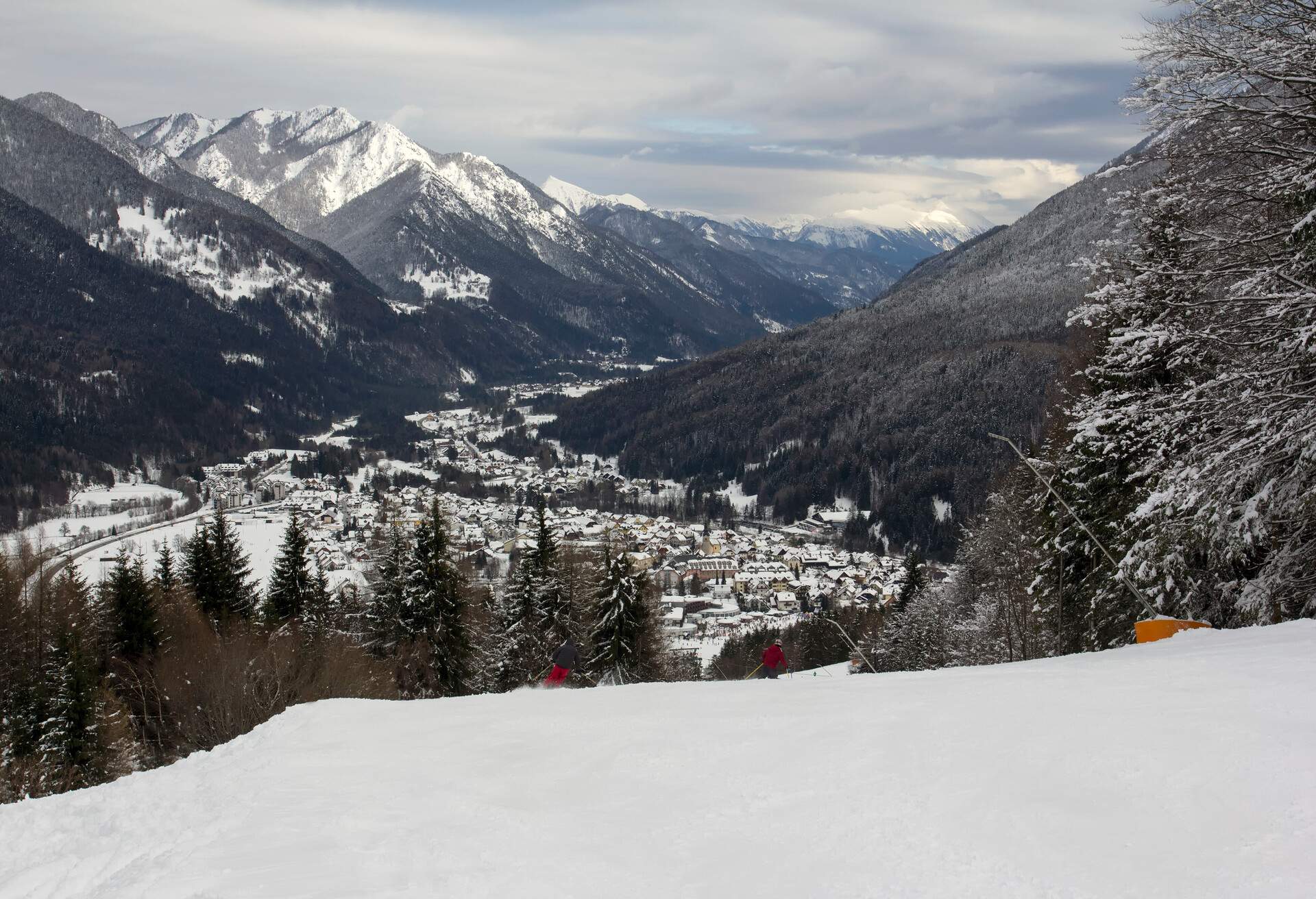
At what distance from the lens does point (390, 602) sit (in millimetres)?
31422

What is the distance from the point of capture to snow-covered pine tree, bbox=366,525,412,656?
29828 mm

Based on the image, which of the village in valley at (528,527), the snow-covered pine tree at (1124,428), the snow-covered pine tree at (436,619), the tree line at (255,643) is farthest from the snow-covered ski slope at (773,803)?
the village in valley at (528,527)

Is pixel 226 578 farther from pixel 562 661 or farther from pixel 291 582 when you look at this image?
pixel 562 661

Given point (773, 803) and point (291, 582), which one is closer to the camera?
point (773, 803)

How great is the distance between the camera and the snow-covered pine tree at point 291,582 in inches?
1331

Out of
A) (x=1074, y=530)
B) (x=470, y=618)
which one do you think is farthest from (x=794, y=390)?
(x=1074, y=530)

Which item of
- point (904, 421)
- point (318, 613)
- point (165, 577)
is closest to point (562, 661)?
point (318, 613)

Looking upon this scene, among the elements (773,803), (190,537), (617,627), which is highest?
(773,803)

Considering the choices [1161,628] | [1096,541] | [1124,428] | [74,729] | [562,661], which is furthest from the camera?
[74,729]

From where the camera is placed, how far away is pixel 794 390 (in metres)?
192

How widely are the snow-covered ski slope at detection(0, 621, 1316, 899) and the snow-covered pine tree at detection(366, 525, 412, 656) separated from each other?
21.2 meters

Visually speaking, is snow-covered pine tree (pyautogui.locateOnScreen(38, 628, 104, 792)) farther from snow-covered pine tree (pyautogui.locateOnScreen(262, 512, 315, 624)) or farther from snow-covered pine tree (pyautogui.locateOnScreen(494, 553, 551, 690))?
snow-covered pine tree (pyautogui.locateOnScreen(494, 553, 551, 690))

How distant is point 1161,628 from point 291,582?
3018 cm

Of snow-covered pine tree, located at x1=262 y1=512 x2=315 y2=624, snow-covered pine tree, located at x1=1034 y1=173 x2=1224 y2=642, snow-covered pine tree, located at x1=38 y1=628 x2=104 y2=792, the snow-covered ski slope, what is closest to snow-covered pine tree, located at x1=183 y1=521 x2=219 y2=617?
snow-covered pine tree, located at x1=262 y1=512 x2=315 y2=624
